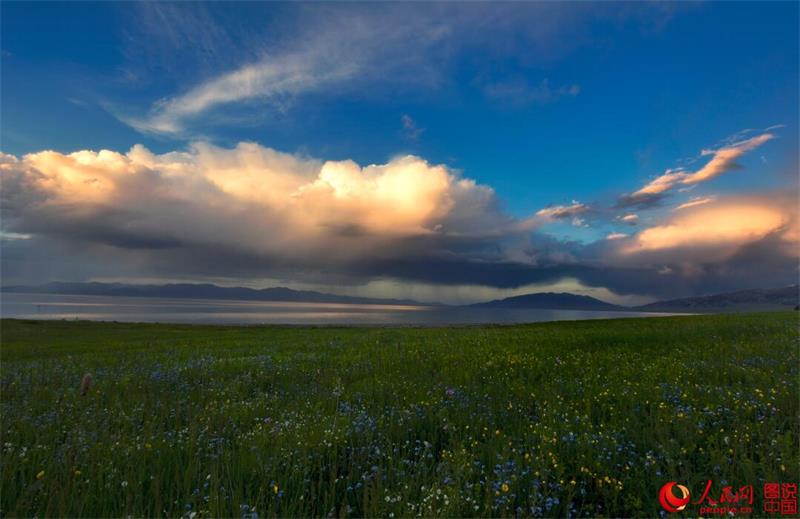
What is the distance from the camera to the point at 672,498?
4.39 m

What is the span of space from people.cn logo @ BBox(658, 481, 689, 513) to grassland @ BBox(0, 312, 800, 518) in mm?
166

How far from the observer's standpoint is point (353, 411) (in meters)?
7.74

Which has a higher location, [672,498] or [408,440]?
[672,498]

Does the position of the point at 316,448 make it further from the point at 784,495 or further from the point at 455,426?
the point at 784,495

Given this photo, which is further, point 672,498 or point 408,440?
point 408,440

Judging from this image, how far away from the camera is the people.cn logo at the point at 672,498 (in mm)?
4231

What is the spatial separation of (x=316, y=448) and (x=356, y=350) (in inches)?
505

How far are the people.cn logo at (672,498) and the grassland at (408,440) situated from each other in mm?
166

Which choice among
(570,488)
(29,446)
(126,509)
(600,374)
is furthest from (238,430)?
(600,374)

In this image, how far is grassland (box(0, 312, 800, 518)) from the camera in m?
4.49

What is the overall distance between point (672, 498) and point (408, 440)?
12.0 feet

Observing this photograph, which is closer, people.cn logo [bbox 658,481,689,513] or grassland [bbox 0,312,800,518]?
people.cn logo [bbox 658,481,689,513]

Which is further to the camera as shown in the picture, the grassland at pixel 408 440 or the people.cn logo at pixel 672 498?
the grassland at pixel 408 440

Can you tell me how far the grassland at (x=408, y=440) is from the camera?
4488mm
